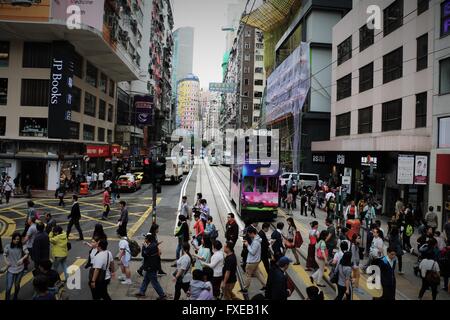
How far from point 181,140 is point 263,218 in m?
105

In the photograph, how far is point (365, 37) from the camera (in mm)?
29656

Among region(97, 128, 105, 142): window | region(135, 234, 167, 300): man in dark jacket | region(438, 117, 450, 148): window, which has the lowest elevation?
region(135, 234, 167, 300): man in dark jacket

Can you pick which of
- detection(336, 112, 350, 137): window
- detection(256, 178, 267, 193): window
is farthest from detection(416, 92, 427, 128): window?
detection(336, 112, 350, 137): window

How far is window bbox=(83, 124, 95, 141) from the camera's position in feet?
127

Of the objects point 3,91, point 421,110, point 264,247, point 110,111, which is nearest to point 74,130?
point 3,91

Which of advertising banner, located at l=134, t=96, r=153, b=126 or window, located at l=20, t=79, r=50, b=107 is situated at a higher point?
advertising banner, located at l=134, t=96, r=153, b=126

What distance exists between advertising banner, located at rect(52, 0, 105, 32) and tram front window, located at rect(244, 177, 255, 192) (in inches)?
789

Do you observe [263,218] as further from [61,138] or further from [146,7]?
[146,7]

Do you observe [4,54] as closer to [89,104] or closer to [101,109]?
[89,104]

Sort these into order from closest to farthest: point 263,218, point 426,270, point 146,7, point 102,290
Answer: point 102,290 < point 426,270 < point 263,218 < point 146,7

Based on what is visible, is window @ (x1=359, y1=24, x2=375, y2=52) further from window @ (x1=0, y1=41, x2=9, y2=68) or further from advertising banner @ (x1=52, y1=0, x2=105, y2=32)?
window @ (x1=0, y1=41, x2=9, y2=68)

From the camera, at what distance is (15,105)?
31.7 meters

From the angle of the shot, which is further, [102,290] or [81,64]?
[81,64]
